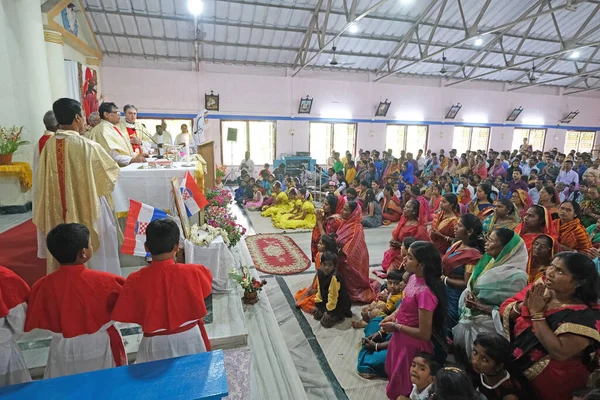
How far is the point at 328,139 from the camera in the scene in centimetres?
1388

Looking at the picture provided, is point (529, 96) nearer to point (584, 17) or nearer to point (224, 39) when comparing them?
point (584, 17)

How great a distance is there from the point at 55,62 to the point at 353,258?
6487 mm

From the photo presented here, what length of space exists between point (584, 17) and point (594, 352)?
12.3 metres

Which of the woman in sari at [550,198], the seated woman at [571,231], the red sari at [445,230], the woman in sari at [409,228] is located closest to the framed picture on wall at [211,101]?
the woman in sari at [409,228]

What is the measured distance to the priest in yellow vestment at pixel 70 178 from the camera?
8.09ft

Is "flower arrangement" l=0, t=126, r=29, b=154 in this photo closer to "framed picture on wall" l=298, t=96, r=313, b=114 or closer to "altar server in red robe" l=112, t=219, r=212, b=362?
"altar server in red robe" l=112, t=219, r=212, b=362

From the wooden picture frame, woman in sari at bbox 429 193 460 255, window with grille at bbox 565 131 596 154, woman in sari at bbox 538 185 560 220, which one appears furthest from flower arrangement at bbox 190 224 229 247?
window with grille at bbox 565 131 596 154

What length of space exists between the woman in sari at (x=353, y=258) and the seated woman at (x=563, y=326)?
1.91 metres

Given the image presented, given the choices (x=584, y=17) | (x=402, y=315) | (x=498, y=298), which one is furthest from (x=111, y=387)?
(x=584, y=17)

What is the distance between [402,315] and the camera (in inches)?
86.7

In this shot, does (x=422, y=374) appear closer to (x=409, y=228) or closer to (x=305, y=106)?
(x=409, y=228)

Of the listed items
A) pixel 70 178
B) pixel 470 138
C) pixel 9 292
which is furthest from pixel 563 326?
pixel 470 138

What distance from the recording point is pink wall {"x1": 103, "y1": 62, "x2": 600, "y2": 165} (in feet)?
37.3

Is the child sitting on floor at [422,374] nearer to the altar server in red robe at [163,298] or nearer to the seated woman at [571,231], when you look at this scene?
the altar server in red robe at [163,298]
